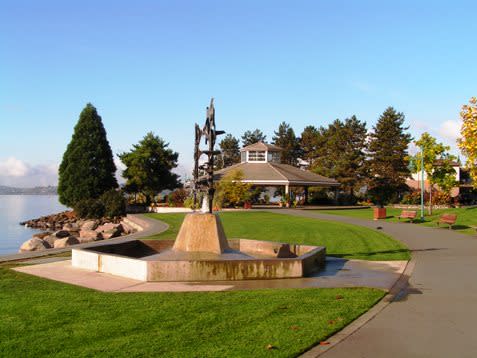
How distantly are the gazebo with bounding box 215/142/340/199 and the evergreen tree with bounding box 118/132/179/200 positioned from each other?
553 centimetres

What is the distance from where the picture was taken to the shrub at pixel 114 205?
38750mm

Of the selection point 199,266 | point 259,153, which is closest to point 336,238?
point 199,266

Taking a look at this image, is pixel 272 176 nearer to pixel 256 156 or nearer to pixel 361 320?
pixel 256 156

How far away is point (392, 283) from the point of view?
32.0 ft

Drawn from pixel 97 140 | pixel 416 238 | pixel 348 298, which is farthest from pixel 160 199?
pixel 348 298

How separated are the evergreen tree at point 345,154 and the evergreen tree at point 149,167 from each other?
900 inches

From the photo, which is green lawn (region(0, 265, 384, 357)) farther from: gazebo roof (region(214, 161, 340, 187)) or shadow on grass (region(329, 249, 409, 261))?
gazebo roof (region(214, 161, 340, 187))

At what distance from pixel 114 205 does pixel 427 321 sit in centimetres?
3443

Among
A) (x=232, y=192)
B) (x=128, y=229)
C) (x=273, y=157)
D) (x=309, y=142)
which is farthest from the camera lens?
(x=309, y=142)

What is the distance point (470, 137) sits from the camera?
853 inches

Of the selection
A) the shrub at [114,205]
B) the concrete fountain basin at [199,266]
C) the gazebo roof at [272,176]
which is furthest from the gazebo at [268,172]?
the concrete fountain basin at [199,266]

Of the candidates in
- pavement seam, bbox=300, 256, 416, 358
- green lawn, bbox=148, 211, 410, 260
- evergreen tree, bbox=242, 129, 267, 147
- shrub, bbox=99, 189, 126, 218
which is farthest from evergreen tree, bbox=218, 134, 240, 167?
pavement seam, bbox=300, 256, 416, 358

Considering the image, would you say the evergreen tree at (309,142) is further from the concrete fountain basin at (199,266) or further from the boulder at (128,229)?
the concrete fountain basin at (199,266)

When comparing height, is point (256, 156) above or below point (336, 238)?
above
